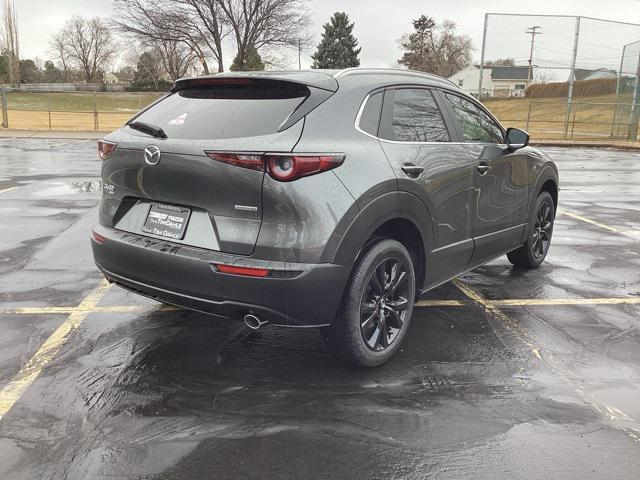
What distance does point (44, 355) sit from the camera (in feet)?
11.4

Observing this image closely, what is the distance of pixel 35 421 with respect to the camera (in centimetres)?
277

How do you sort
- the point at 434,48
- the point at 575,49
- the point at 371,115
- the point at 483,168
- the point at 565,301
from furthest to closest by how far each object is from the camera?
the point at 434,48 < the point at 575,49 < the point at 565,301 < the point at 483,168 < the point at 371,115

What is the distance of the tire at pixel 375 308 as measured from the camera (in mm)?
3174

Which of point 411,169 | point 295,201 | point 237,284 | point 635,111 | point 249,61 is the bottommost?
point 237,284

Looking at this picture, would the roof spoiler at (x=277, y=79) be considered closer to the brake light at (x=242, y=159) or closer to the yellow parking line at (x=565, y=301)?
the brake light at (x=242, y=159)

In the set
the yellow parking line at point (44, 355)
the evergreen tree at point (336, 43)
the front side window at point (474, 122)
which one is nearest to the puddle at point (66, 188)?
the yellow parking line at point (44, 355)

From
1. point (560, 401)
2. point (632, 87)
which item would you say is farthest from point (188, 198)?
point (632, 87)

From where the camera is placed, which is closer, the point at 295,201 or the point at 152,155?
the point at 295,201

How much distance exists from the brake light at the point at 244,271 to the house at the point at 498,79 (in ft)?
14.4

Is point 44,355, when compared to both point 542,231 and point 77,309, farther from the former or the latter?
point 542,231

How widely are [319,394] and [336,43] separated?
212 feet

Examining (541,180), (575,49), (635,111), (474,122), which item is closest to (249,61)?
(575,49)

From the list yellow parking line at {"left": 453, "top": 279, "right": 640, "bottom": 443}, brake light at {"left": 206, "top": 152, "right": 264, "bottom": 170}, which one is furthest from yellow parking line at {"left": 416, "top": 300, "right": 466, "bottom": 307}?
brake light at {"left": 206, "top": 152, "right": 264, "bottom": 170}

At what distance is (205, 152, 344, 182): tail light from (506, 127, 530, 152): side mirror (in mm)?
2442
